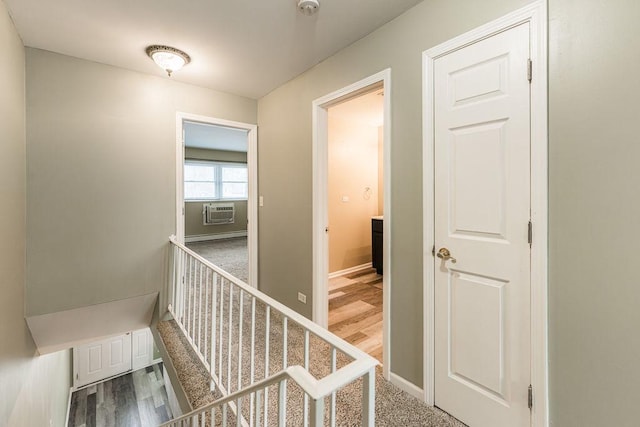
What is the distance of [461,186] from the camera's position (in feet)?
4.98

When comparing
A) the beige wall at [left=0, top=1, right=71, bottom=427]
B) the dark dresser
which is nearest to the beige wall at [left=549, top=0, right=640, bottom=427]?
the beige wall at [left=0, top=1, right=71, bottom=427]

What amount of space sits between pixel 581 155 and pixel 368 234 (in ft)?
12.5

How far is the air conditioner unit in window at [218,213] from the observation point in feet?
23.8

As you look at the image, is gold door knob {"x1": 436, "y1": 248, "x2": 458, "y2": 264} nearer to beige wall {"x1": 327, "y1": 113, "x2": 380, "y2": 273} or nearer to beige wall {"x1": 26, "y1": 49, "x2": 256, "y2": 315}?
beige wall {"x1": 26, "y1": 49, "x2": 256, "y2": 315}

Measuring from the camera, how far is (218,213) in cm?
743

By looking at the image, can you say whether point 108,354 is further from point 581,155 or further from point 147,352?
point 581,155

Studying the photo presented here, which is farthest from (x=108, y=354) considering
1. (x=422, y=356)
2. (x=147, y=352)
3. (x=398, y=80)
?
(x=398, y=80)

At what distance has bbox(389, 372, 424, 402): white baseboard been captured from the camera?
170 cm

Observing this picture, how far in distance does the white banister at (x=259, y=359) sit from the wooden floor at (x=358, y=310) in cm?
32

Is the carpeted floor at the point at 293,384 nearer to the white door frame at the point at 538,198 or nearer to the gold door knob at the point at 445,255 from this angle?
the white door frame at the point at 538,198

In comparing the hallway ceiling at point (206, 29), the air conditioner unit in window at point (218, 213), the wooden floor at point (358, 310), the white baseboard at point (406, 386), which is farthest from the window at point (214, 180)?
the white baseboard at point (406, 386)

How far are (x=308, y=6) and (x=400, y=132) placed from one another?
95 centimetres

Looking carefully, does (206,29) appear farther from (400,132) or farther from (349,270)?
(349,270)

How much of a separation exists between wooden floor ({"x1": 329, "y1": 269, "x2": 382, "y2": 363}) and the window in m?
4.56
